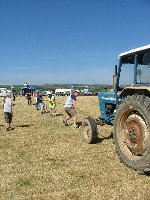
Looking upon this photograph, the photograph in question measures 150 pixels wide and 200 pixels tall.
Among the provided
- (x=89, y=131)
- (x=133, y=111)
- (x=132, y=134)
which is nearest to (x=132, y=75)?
(x=133, y=111)

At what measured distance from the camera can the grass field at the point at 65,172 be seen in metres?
6.02

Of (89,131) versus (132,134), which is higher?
(132,134)

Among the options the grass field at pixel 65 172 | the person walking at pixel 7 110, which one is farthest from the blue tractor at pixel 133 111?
the person walking at pixel 7 110

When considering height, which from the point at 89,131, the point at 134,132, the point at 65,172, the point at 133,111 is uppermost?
the point at 133,111

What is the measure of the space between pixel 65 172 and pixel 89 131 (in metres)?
3.36

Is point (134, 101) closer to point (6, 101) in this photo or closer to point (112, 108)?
point (112, 108)

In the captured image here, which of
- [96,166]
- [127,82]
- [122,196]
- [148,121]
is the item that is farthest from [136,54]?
[122,196]

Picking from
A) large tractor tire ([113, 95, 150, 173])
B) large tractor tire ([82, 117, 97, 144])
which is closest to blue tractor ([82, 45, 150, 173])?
large tractor tire ([113, 95, 150, 173])

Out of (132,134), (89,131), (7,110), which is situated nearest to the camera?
(132,134)

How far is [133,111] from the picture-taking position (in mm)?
7551

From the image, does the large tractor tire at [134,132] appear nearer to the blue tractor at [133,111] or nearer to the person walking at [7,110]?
the blue tractor at [133,111]

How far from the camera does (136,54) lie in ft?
26.6

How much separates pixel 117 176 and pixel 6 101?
8.33 metres

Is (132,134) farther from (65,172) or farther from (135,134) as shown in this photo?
(65,172)
